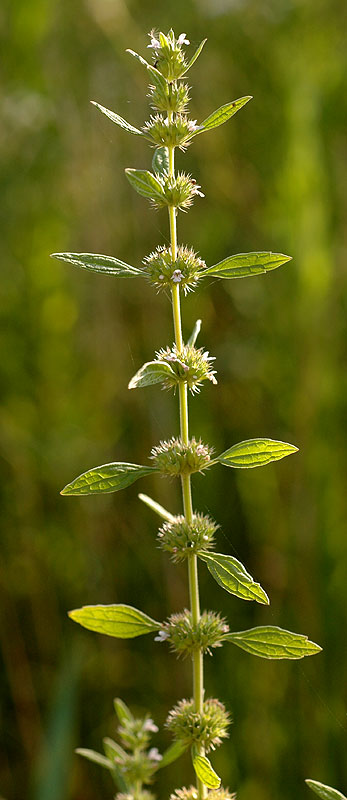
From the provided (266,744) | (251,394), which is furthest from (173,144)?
(251,394)

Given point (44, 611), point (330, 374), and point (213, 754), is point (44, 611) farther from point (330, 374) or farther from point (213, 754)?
point (330, 374)

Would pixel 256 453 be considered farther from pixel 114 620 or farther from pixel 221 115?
pixel 221 115

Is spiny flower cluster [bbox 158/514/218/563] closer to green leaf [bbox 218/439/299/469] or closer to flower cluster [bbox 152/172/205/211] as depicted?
green leaf [bbox 218/439/299/469]

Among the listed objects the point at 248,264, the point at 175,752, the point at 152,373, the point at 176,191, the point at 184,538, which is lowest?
the point at 175,752

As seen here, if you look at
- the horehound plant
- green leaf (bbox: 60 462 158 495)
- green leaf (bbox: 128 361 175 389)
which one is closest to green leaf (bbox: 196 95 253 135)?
the horehound plant

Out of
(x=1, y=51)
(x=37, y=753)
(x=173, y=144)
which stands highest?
(x=1, y=51)

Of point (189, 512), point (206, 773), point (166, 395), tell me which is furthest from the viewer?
point (166, 395)

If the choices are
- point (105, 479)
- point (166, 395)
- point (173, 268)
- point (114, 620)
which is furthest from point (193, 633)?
point (166, 395)
